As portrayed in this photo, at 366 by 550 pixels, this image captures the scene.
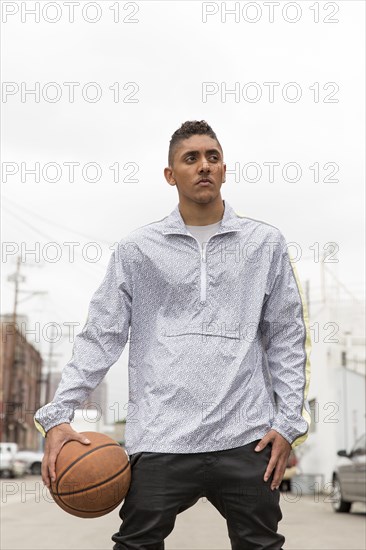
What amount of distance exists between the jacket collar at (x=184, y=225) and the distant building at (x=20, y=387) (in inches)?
2394

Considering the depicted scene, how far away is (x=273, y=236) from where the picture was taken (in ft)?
13.2

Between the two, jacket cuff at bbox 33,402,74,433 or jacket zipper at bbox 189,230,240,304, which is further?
jacket zipper at bbox 189,230,240,304

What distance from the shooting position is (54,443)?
3.69m

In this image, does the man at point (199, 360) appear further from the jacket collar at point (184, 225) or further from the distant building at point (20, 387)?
the distant building at point (20, 387)

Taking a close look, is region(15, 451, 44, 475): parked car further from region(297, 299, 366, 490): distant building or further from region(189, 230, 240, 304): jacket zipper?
region(189, 230, 240, 304): jacket zipper

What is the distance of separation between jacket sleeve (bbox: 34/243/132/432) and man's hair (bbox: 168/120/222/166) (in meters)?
0.50

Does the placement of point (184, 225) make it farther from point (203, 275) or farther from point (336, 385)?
point (336, 385)

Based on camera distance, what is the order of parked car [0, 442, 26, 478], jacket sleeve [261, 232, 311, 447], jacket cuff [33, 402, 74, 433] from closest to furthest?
1. jacket cuff [33, 402, 74, 433]
2. jacket sleeve [261, 232, 311, 447]
3. parked car [0, 442, 26, 478]

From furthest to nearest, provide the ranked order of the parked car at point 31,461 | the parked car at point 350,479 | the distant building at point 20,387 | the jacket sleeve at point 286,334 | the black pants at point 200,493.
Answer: the distant building at point 20,387, the parked car at point 31,461, the parked car at point 350,479, the jacket sleeve at point 286,334, the black pants at point 200,493

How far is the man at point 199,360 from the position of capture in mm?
3625

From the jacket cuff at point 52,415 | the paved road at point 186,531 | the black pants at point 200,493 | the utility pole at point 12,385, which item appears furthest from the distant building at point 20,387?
the black pants at point 200,493

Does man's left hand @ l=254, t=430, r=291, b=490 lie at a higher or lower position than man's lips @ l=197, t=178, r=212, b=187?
lower

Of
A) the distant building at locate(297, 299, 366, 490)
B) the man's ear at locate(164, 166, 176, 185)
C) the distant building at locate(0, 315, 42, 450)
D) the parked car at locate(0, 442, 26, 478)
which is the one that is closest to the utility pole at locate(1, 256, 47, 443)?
the distant building at locate(0, 315, 42, 450)

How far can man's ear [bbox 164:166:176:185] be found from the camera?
407cm
